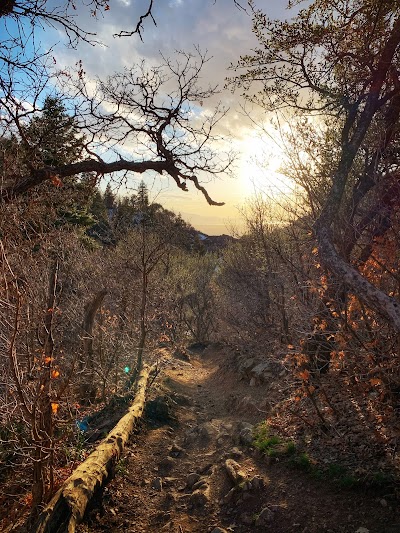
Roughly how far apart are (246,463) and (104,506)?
242 centimetres

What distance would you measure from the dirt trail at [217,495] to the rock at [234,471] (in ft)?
0.06

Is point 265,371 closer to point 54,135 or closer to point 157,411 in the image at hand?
point 157,411

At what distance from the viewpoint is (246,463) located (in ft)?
21.0

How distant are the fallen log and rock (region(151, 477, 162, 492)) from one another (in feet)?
2.38

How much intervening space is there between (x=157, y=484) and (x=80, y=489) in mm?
1781

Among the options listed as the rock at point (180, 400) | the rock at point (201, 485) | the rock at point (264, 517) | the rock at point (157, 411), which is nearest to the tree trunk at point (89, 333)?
the rock at point (157, 411)

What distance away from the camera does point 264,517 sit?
4.74 meters

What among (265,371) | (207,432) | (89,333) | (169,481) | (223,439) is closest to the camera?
(169,481)

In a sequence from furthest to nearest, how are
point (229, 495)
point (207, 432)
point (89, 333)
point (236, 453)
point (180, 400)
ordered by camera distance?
point (180, 400) < point (89, 333) < point (207, 432) < point (236, 453) < point (229, 495)

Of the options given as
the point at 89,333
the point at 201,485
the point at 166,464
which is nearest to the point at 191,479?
the point at 201,485

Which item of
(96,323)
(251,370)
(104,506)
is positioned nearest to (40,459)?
(104,506)

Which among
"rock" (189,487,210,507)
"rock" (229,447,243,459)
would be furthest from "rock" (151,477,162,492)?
"rock" (229,447,243,459)

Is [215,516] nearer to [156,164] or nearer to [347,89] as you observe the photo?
[156,164]

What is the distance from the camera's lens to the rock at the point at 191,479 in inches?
242
